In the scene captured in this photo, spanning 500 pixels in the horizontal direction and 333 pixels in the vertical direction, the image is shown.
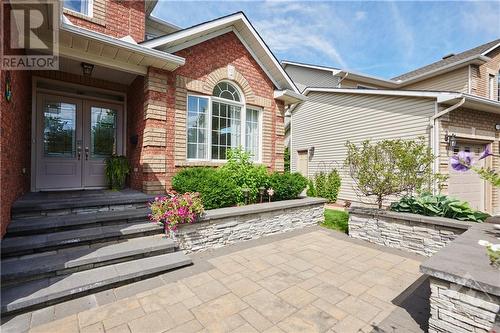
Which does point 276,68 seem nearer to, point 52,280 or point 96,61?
point 96,61

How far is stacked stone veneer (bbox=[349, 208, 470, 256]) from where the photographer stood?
177 inches

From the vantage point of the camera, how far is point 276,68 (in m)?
7.57

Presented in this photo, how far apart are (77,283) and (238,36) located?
683cm

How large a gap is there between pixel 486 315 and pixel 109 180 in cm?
717

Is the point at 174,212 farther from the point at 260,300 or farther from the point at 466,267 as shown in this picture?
the point at 466,267

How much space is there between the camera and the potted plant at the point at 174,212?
434cm

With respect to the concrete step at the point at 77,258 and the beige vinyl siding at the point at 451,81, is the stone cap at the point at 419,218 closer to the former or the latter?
the concrete step at the point at 77,258

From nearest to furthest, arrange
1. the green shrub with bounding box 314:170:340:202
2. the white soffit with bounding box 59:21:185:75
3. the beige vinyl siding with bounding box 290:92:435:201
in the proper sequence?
the white soffit with bounding box 59:21:185:75 → the beige vinyl siding with bounding box 290:92:435:201 → the green shrub with bounding box 314:170:340:202

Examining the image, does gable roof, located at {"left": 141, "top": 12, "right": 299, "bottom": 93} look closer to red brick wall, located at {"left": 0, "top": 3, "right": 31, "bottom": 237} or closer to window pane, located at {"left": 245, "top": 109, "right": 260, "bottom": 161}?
window pane, located at {"left": 245, "top": 109, "right": 260, "bottom": 161}

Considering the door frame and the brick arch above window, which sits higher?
the brick arch above window

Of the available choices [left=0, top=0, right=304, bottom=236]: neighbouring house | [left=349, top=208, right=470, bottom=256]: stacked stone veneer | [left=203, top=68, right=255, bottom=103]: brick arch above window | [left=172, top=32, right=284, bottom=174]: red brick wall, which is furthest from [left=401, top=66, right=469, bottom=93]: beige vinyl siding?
[left=203, top=68, right=255, bottom=103]: brick arch above window

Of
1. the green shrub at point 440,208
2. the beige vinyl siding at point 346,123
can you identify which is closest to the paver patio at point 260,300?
the green shrub at point 440,208

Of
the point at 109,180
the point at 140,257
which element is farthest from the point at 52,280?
the point at 109,180

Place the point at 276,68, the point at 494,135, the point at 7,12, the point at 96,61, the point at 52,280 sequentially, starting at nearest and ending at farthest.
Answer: the point at 52,280 → the point at 7,12 → the point at 96,61 → the point at 276,68 → the point at 494,135
